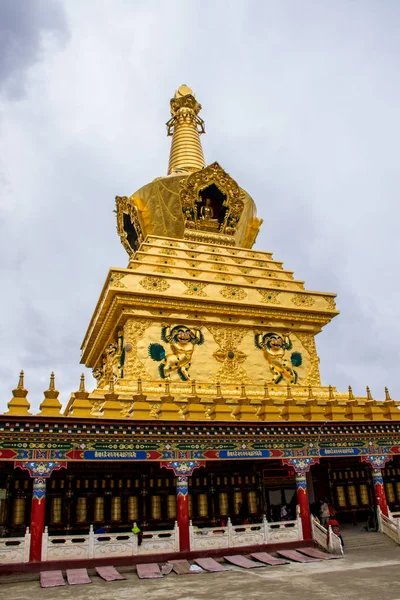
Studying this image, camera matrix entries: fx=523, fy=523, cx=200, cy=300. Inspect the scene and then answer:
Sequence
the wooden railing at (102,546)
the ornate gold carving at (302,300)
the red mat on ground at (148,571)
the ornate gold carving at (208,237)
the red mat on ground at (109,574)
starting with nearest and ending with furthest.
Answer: the red mat on ground at (109,574)
the red mat on ground at (148,571)
the wooden railing at (102,546)
the ornate gold carving at (302,300)
the ornate gold carving at (208,237)

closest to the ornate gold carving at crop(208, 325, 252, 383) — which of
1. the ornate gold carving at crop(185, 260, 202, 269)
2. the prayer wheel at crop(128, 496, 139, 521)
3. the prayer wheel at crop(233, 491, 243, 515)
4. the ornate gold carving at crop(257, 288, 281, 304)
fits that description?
the ornate gold carving at crop(257, 288, 281, 304)

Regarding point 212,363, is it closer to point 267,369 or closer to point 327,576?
point 267,369

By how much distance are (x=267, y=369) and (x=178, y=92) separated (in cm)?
2075

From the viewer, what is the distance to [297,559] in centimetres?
1332

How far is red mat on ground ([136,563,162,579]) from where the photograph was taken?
38.8ft

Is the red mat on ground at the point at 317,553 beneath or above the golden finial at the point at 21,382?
beneath

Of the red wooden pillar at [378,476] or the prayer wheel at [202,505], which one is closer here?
the prayer wheel at [202,505]

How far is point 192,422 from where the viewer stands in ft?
47.1

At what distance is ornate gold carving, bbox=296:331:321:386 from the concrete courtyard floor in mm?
8355

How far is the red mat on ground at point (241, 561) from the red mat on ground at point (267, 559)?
0.74ft

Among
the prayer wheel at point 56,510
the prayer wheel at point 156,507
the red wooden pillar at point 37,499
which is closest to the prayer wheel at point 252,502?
the prayer wheel at point 156,507

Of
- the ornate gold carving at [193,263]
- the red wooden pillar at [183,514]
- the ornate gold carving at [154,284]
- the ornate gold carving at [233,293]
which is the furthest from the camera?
the ornate gold carving at [193,263]

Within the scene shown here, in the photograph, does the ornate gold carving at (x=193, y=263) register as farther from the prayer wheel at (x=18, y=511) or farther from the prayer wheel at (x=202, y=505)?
the prayer wheel at (x=18, y=511)

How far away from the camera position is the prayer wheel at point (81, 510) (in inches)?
585
